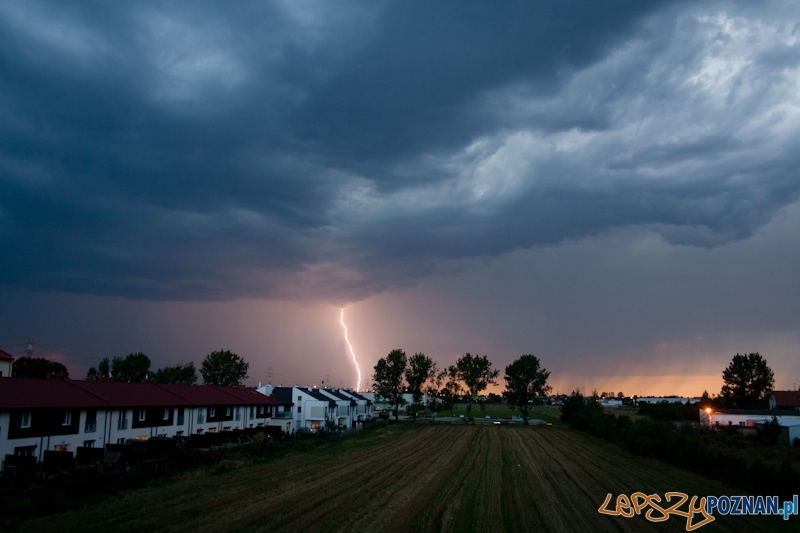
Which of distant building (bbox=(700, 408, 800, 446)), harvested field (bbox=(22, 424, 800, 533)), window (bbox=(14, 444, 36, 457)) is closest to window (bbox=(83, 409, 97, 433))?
window (bbox=(14, 444, 36, 457))

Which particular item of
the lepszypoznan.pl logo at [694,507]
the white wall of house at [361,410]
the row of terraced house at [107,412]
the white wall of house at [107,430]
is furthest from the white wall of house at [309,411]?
the lepszypoznan.pl logo at [694,507]

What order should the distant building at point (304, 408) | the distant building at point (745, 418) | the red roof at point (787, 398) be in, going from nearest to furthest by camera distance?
the distant building at point (745, 418) → the distant building at point (304, 408) → the red roof at point (787, 398)

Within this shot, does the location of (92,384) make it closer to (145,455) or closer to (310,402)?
(145,455)

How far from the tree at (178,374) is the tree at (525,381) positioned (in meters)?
78.5

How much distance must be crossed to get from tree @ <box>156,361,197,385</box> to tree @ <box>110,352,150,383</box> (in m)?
4.02

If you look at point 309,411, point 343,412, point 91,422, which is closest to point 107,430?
point 91,422

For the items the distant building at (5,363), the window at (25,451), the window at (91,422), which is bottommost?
the window at (25,451)

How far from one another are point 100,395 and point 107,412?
7.59ft

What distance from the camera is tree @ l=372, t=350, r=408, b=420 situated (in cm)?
13162

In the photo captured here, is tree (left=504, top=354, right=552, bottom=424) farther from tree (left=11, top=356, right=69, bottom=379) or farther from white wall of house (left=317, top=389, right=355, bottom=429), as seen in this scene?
tree (left=11, top=356, right=69, bottom=379)

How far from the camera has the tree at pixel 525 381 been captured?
121750 millimetres

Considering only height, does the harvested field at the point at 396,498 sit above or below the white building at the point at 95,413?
below

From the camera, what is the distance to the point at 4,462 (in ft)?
103

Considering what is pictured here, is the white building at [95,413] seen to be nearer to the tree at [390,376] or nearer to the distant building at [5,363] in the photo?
the distant building at [5,363]
